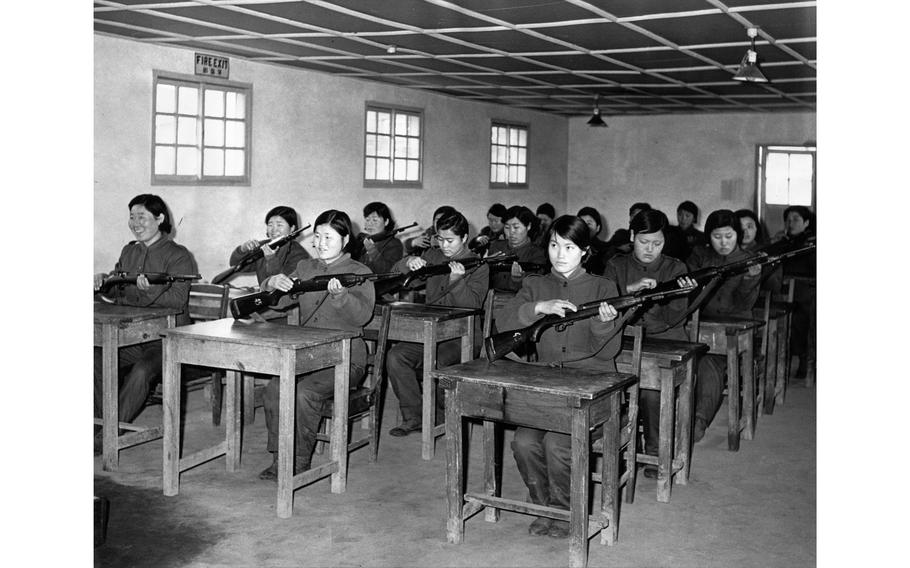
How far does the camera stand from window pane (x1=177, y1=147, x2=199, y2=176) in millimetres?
7098

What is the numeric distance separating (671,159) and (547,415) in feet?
30.8

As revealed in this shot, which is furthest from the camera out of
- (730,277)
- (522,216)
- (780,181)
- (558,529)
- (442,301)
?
(780,181)

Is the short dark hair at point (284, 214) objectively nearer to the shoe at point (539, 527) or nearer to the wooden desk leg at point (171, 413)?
the wooden desk leg at point (171, 413)

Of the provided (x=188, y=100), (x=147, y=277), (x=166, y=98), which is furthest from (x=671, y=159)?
(x=147, y=277)

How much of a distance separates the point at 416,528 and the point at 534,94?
6674 mm

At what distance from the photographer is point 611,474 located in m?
3.51

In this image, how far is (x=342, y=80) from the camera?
8.48 meters

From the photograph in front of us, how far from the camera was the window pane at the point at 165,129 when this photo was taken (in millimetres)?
6875

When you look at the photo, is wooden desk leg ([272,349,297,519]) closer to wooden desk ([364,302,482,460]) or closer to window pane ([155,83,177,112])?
wooden desk ([364,302,482,460])

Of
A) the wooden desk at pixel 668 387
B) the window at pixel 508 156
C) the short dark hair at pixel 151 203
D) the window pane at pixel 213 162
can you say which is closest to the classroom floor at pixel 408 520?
the wooden desk at pixel 668 387

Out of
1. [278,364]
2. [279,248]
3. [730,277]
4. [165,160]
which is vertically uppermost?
[165,160]

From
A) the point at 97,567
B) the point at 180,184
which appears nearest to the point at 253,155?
the point at 180,184

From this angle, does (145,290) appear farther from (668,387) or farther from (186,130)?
(668,387)
